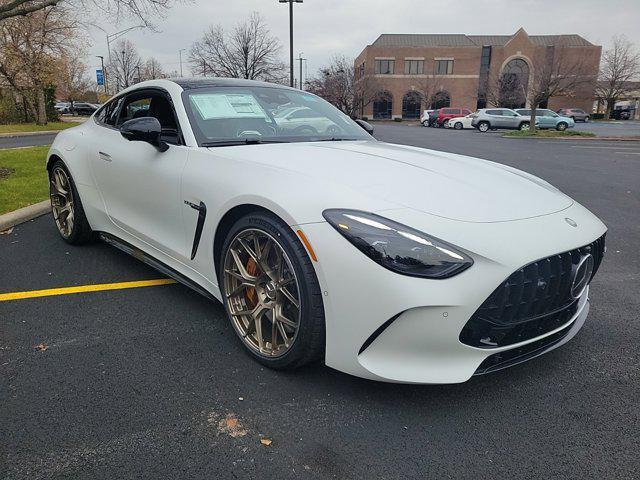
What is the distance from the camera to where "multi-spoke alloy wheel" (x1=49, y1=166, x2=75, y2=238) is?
14.7 ft

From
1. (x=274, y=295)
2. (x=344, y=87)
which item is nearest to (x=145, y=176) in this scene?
(x=274, y=295)

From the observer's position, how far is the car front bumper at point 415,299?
1.96 m

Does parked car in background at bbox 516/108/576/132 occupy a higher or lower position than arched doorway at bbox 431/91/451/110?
lower

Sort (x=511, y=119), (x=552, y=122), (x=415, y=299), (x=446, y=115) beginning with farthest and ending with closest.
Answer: (x=446, y=115) → (x=511, y=119) → (x=552, y=122) → (x=415, y=299)

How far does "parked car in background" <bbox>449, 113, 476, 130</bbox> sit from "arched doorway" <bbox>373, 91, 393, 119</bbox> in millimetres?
26501

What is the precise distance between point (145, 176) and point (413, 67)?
6743 cm

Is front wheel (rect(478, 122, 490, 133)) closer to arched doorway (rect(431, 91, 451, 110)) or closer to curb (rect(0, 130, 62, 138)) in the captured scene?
curb (rect(0, 130, 62, 138))

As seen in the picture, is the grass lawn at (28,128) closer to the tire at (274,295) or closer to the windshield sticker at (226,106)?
the windshield sticker at (226,106)

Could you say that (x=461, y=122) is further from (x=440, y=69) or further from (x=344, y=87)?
(x=440, y=69)

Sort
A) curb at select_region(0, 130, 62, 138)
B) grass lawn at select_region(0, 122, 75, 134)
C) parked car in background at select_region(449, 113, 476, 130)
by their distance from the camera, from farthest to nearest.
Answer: parked car in background at select_region(449, 113, 476, 130), grass lawn at select_region(0, 122, 75, 134), curb at select_region(0, 130, 62, 138)

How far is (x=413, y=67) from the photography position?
6556cm

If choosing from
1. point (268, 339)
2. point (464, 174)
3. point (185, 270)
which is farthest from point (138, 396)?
point (464, 174)

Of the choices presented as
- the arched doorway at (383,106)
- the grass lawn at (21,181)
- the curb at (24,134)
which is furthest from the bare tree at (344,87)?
the grass lawn at (21,181)

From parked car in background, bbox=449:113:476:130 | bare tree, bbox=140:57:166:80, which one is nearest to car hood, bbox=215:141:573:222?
parked car in background, bbox=449:113:476:130
